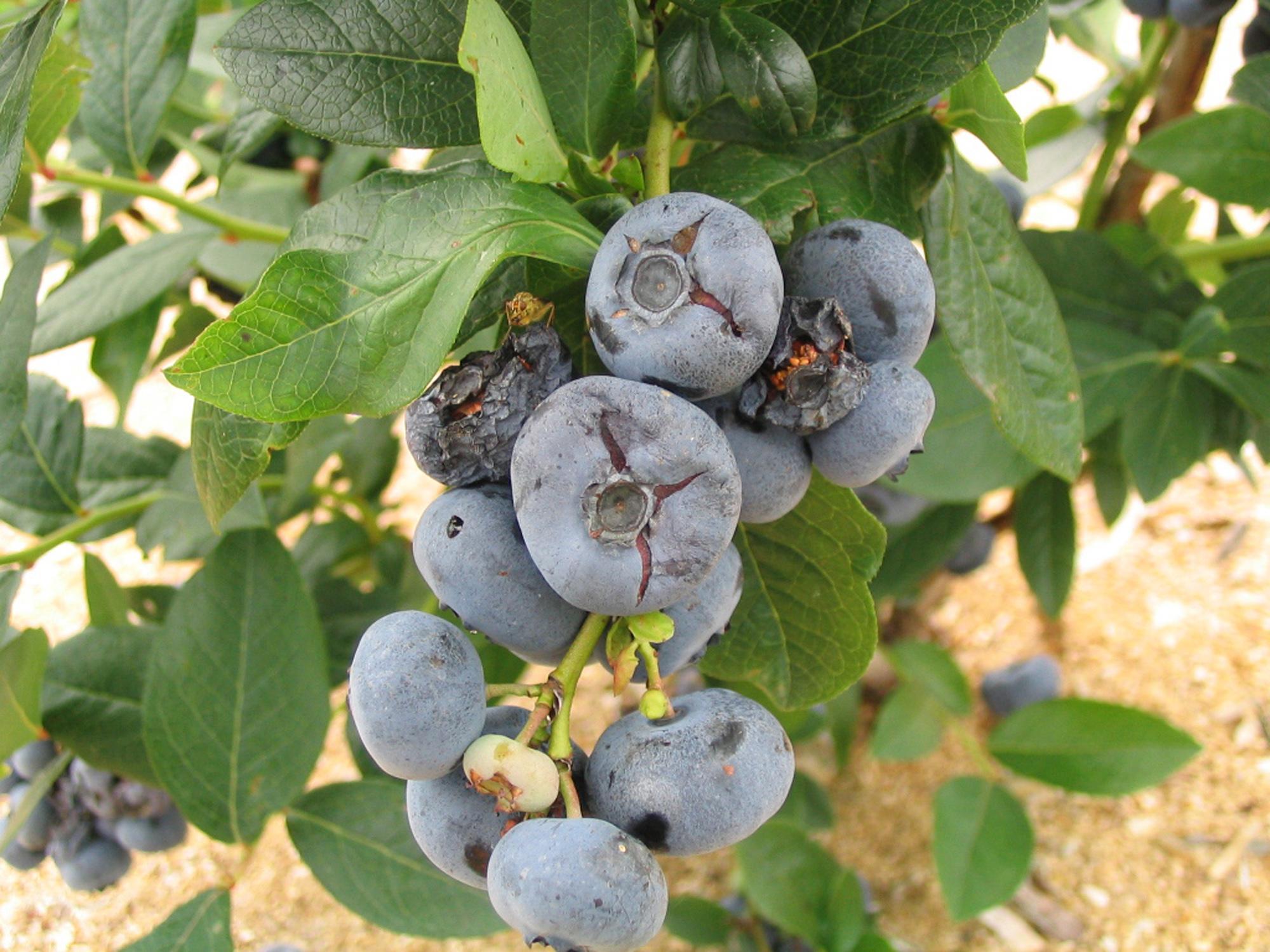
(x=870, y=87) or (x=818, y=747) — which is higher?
(x=870, y=87)

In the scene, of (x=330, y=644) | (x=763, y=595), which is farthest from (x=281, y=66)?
(x=330, y=644)

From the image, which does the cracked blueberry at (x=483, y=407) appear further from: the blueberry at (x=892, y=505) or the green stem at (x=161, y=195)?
the blueberry at (x=892, y=505)

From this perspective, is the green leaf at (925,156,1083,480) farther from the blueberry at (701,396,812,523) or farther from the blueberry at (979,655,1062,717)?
the blueberry at (979,655,1062,717)

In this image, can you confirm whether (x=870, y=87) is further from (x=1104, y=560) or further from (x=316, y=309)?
(x=1104, y=560)

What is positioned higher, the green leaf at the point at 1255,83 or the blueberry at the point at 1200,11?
the blueberry at the point at 1200,11

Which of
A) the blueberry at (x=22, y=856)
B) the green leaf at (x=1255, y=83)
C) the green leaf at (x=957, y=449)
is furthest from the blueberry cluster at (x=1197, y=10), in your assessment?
the blueberry at (x=22, y=856)

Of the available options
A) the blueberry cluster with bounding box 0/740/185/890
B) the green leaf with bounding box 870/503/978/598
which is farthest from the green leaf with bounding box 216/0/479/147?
the green leaf with bounding box 870/503/978/598
